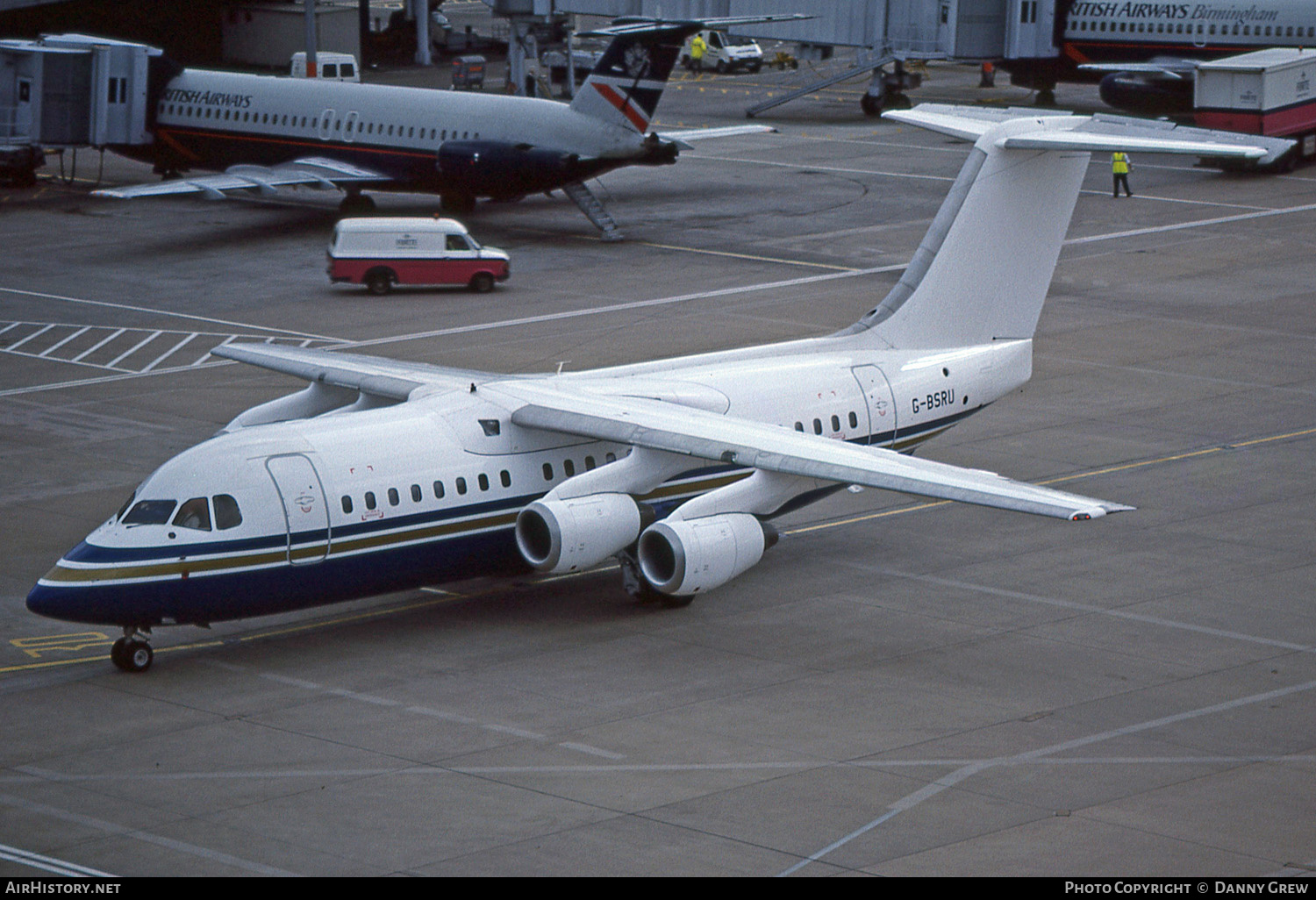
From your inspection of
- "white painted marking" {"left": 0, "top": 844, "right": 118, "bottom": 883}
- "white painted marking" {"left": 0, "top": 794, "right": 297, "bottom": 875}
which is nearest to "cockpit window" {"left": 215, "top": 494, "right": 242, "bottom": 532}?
"white painted marking" {"left": 0, "top": 794, "right": 297, "bottom": 875}

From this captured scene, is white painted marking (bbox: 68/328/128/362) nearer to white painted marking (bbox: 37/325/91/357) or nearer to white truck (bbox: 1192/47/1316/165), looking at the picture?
white painted marking (bbox: 37/325/91/357)

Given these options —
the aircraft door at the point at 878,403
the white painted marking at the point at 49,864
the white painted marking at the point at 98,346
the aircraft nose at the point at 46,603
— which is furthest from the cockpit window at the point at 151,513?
the white painted marking at the point at 98,346

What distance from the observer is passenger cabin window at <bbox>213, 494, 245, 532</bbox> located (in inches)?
1059

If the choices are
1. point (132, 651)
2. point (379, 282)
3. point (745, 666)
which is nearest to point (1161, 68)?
point (379, 282)

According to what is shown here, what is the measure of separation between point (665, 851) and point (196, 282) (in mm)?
41152

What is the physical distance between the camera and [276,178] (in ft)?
211

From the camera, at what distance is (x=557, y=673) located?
88.5 ft

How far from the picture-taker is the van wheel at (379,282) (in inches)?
2218

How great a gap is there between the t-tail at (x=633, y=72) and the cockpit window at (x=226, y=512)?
123 feet

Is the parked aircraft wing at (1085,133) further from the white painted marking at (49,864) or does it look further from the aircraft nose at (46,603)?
the white painted marking at (49,864)

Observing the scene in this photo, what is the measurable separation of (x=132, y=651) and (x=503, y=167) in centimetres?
3852

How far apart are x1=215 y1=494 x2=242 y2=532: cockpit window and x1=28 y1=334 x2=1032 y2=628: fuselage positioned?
2 cm

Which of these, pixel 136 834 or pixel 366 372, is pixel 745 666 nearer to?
pixel 136 834

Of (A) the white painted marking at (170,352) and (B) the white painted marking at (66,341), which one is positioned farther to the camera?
(B) the white painted marking at (66,341)
